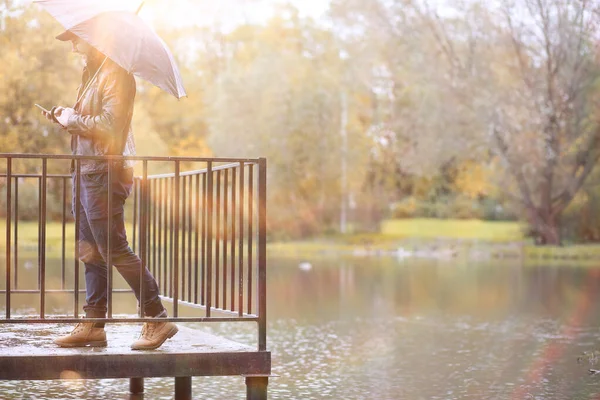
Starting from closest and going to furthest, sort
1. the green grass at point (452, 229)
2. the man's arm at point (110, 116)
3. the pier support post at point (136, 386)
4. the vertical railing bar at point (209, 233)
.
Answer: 1. the man's arm at point (110, 116)
2. the vertical railing bar at point (209, 233)
3. the pier support post at point (136, 386)
4. the green grass at point (452, 229)

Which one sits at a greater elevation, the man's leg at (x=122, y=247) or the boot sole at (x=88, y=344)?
the man's leg at (x=122, y=247)

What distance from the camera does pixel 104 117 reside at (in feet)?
21.6

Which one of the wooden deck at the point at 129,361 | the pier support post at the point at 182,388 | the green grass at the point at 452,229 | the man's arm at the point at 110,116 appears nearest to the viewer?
the wooden deck at the point at 129,361

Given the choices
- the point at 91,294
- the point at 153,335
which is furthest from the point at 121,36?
the point at 153,335

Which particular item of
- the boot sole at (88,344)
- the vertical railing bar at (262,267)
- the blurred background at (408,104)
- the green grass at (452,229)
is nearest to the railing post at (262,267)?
the vertical railing bar at (262,267)

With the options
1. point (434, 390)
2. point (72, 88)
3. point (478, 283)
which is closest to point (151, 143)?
point (72, 88)

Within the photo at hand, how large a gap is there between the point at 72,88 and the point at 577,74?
1670 centimetres

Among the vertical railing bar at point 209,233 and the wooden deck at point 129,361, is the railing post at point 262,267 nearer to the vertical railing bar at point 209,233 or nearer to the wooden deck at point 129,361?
the wooden deck at point 129,361

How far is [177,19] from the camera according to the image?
209 ft

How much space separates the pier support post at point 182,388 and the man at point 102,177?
1302mm

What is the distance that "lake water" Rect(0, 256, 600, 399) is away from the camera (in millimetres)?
9047

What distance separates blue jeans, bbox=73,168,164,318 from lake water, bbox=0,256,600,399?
1855 mm

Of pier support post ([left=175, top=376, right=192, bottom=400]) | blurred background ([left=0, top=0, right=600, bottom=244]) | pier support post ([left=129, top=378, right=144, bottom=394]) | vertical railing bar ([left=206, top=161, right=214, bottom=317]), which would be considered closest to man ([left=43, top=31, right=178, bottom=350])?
vertical railing bar ([left=206, top=161, right=214, bottom=317])

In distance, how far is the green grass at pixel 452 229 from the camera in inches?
1839
